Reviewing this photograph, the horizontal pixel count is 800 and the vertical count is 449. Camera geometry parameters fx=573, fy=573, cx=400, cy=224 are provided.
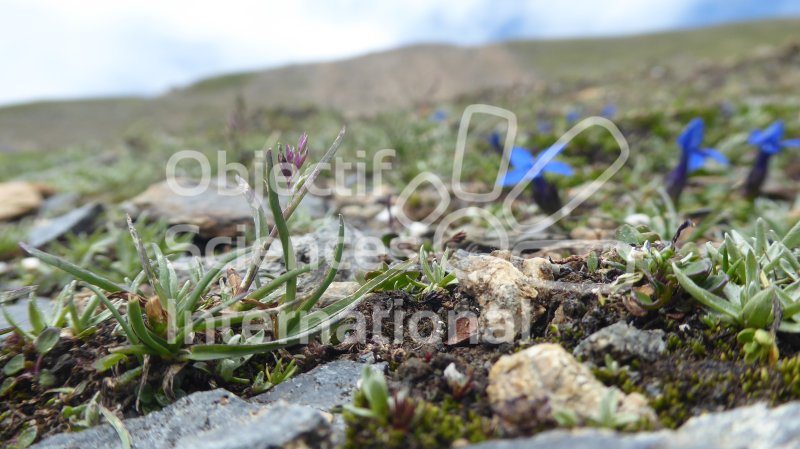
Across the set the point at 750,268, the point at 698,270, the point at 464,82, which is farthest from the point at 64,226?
the point at 464,82

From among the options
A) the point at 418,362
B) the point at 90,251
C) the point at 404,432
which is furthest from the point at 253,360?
the point at 90,251

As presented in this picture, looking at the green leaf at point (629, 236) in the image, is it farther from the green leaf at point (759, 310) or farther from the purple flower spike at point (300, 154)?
the purple flower spike at point (300, 154)

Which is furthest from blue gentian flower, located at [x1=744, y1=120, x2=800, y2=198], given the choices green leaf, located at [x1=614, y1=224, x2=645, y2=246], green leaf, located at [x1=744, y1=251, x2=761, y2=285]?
green leaf, located at [x1=744, y1=251, x2=761, y2=285]

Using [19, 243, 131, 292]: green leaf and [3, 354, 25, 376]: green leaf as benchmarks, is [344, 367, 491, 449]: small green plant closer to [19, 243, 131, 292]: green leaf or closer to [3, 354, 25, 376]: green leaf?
[19, 243, 131, 292]: green leaf

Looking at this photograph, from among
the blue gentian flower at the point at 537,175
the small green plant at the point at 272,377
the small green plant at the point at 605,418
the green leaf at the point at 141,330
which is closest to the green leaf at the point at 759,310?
the small green plant at the point at 605,418

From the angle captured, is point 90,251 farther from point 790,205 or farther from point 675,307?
point 790,205

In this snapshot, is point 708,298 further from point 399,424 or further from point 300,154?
point 300,154
